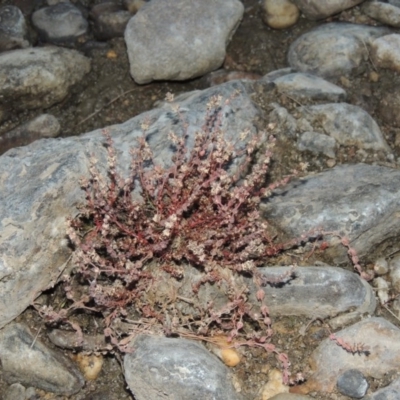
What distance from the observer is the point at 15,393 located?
14.5 feet

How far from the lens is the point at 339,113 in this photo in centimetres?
542

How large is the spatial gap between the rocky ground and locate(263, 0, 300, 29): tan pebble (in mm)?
65

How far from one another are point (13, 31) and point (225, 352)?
3.25 metres

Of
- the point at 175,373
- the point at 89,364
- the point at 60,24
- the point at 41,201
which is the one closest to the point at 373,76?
the point at 60,24

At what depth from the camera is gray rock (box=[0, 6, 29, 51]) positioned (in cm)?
601

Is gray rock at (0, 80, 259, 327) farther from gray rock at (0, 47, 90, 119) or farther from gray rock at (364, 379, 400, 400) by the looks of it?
gray rock at (364, 379, 400, 400)

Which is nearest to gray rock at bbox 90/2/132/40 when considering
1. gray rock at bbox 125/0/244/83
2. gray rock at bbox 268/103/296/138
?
gray rock at bbox 125/0/244/83

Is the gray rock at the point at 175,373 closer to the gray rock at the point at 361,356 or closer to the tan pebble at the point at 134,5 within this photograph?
the gray rock at the point at 361,356

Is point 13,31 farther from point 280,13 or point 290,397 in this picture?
point 290,397

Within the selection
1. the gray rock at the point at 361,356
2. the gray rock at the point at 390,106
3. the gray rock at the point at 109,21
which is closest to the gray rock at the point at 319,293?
the gray rock at the point at 361,356

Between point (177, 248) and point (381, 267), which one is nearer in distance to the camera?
point (177, 248)

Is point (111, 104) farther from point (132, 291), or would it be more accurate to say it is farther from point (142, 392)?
point (142, 392)

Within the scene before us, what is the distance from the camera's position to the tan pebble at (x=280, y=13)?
6133mm

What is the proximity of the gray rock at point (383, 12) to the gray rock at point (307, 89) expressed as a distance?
86 centimetres
